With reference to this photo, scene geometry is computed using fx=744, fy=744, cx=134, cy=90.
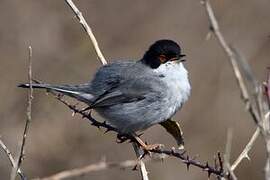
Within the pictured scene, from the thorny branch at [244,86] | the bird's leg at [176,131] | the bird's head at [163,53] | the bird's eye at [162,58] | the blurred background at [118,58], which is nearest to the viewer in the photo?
the thorny branch at [244,86]

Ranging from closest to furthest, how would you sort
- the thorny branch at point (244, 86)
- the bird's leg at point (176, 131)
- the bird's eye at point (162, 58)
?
the thorny branch at point (244, 86)
the bird's leg at point (176, 131)
the bird's eye at point (162, 58)

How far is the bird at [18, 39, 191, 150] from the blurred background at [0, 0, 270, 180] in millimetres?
3907

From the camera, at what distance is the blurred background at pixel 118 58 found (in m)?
10.7

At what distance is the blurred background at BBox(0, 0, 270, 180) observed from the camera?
422 inches

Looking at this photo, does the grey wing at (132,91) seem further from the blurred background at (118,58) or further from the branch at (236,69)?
the blurred background at (118,58)

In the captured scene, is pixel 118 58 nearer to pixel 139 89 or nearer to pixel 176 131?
pixel 139 89

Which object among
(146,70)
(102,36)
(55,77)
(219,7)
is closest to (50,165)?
(55,77)

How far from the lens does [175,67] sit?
590 cm

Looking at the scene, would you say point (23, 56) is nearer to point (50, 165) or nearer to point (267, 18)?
point (50, 165)

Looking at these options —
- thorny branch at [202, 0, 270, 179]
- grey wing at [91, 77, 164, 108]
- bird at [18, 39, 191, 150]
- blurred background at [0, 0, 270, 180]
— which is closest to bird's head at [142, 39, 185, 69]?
bird at [18, 39, 191, 150]

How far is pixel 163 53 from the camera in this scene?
19.1 feet

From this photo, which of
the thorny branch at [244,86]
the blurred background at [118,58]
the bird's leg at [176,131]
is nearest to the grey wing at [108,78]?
the bird's leg at [176,131]

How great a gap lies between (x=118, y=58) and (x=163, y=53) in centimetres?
642

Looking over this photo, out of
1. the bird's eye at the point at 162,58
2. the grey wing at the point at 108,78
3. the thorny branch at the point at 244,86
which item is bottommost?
the thorny branch at the point at 244,86
